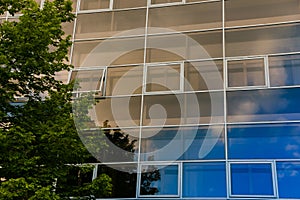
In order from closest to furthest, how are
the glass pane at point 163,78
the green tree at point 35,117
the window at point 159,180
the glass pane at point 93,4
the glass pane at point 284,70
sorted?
the green tree at point 35,117
the window at point 159,180
the glass pane at point 284,70
the glass pane at point 163,78
the glass pane at point 93,4

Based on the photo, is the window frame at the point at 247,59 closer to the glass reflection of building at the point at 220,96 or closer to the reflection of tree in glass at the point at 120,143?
the glass reflection of building at the point at 220,96

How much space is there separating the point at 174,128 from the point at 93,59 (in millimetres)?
3284

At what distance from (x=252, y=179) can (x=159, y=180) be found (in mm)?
2232

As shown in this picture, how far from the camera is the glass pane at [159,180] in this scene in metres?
10.4

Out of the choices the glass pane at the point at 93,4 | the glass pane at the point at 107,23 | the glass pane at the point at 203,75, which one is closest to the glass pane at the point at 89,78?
the glass pane at the point at 107,23

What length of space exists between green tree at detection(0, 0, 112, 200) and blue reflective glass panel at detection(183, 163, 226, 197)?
2538 millimetres

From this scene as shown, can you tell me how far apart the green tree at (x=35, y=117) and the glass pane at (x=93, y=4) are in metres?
4.09

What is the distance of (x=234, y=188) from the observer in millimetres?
9984

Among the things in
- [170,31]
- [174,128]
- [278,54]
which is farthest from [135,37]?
[278,54]

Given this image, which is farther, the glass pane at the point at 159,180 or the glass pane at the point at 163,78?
the glass pane at the point at 163,78

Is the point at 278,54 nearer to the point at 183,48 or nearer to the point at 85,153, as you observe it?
the point at 183,48

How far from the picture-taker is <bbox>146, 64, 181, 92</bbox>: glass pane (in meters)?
11.4

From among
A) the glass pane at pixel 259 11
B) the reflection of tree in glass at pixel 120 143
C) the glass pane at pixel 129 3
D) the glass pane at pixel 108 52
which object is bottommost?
the reflection of tree in glass at pixel 120 143

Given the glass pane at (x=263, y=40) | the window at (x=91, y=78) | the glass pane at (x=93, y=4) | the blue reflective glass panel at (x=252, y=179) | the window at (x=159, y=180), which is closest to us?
the blue reflective glass panel at (x=252, y=179)
